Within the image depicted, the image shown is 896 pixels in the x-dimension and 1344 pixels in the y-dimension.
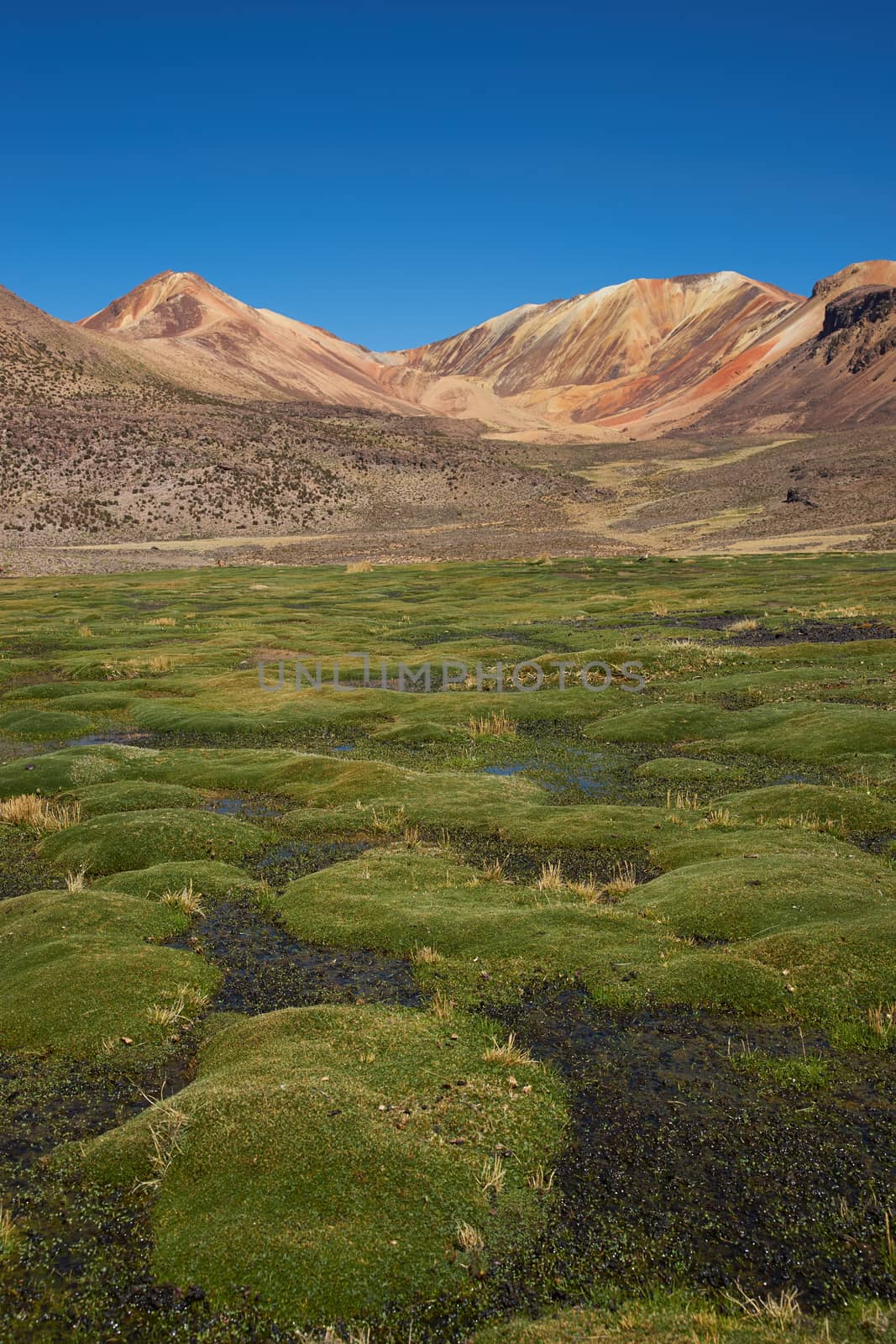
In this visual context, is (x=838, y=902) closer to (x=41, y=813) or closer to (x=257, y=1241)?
(x=257, y=1241)

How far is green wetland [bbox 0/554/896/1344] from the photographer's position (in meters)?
9.33

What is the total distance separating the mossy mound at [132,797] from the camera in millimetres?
26328

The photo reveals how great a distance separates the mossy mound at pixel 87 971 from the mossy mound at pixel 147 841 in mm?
3192

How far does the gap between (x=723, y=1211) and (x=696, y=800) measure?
16.5m

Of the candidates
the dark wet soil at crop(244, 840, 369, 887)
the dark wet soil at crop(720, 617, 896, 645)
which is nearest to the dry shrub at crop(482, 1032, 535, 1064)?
the dark wet soil at crop(244, 840, 369, 887)

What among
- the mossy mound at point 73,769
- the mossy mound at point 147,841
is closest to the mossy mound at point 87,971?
the mossy mound at point 147,841

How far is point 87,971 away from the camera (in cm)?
1532

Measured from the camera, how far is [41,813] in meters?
25.6

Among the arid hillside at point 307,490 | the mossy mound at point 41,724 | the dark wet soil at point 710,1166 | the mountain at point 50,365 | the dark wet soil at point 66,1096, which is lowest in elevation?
the mossy mound at point 41,724

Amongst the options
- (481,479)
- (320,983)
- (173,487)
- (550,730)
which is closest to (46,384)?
(173,487)

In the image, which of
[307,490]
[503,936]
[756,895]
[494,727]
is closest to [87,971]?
[503,936]

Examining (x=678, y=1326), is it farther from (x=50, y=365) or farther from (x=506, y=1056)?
(x=50, y=365)

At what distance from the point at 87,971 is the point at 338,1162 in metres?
6.69

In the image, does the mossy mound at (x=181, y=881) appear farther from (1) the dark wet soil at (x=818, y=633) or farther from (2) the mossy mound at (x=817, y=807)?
(1) the dark wet soil at (x=818, y=633)
